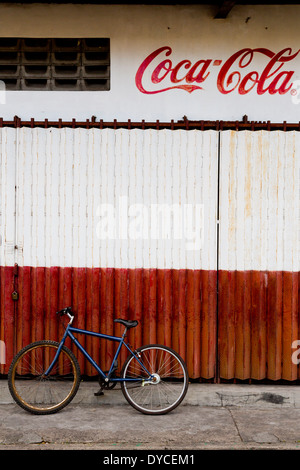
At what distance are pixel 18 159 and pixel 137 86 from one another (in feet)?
6.40

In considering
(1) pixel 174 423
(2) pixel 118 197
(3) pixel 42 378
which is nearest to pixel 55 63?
(2) pixel 118 197

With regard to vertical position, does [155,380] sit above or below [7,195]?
below

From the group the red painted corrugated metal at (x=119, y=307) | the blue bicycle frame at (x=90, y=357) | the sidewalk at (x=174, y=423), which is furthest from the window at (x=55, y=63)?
the sidewalk at (x=174, y=423)

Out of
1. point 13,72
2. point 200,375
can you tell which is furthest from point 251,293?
point 13,72

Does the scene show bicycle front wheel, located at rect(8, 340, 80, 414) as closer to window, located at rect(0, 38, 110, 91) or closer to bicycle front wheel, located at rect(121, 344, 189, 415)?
bicycle front wheel, located at rect(121, 344, 189, 415)

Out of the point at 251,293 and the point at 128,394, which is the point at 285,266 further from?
the point at 128,394

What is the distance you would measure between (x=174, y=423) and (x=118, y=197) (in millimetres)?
2896

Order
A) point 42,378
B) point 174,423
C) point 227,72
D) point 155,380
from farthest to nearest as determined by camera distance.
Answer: point 227,72 < point 42,378 < point 155,380 < point 174,423

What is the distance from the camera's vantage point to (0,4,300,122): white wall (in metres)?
7.21

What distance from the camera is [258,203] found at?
6.77 meters

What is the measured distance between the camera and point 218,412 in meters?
6.20

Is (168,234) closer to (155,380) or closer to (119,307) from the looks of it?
(119,307)

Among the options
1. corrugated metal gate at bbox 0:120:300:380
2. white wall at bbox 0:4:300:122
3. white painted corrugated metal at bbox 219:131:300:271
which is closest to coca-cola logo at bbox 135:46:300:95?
white wall at bbox 0:4:300:122

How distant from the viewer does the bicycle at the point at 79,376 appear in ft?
19.8
